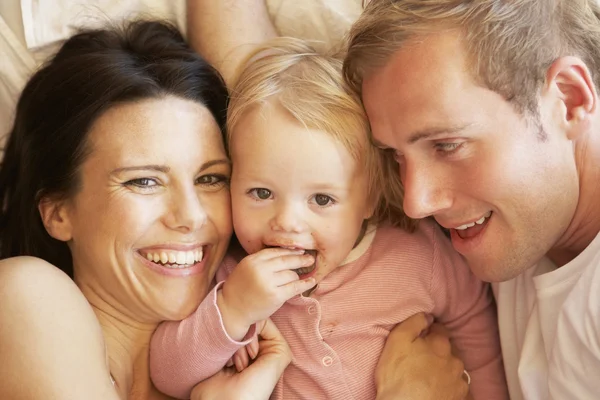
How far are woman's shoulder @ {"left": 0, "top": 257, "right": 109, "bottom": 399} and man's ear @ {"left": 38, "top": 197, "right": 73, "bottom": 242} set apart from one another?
199 mm

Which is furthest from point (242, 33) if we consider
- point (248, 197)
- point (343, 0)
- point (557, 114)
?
point (557, 114)

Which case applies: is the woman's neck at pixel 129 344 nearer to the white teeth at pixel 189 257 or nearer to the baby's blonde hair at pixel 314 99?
the white teeth at pixel 189 257

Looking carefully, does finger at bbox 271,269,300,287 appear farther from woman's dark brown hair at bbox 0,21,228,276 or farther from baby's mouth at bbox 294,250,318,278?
woman's dark brown hair at bbox 0,21,228,276

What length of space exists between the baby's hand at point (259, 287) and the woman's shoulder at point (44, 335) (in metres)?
0.31

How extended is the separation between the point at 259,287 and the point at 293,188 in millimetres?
244

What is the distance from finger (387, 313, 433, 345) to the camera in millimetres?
1774

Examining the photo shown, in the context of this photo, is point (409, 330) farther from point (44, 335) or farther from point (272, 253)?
point (44, 335)

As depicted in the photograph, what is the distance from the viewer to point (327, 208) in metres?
1.64

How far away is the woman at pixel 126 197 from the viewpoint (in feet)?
5.47

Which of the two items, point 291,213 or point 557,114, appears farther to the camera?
point 291,213

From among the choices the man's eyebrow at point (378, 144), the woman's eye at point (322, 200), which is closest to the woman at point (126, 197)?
the woman's eye at point (322, 200)

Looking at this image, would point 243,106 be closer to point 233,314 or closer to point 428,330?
point 233,314

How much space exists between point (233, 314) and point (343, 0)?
3.60 feet

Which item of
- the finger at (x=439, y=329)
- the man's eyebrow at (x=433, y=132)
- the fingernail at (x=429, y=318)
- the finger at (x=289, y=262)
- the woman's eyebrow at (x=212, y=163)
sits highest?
the man's eyebrow at (x=433, y=132)
